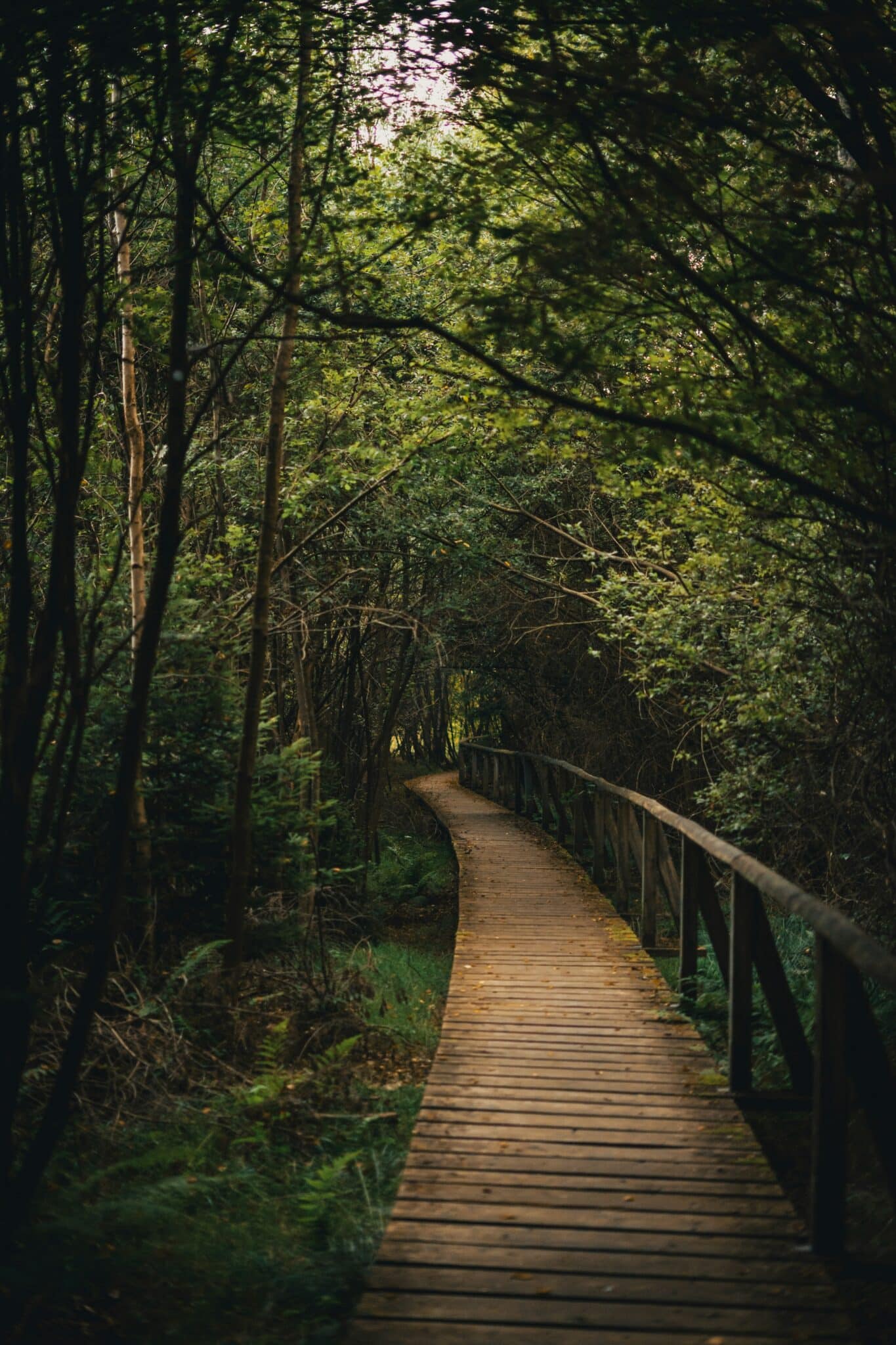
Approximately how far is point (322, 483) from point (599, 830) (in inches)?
163

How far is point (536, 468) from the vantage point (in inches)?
565

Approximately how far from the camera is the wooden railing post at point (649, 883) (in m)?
7.57

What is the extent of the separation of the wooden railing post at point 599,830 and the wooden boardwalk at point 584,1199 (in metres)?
3.48

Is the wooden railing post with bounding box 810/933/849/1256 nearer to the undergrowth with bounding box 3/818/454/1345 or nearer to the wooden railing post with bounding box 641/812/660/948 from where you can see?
the undergrowth with bounding box 3/818/454/1345

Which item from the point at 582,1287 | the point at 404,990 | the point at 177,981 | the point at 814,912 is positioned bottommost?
the point at 404,990

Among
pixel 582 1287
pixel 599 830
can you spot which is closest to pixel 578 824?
pixel 599 830

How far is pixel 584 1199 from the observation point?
11.6 feet

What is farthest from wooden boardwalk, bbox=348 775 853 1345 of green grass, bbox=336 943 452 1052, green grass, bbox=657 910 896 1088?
green grass, bbox=336 943 452 1052

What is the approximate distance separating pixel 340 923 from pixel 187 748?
4591mm

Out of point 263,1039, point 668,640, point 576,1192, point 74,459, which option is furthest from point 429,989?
point 74,459

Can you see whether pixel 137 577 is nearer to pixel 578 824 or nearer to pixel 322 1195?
pixel 322 1195

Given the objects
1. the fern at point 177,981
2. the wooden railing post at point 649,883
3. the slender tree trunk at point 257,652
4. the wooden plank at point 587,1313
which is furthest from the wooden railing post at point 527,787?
the wooden plank at point 587,1313

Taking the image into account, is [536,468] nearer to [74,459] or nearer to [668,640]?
[668,640]

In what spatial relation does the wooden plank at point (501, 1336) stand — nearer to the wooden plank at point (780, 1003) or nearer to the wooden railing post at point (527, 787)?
the wooden plank at point (780, 1003)
